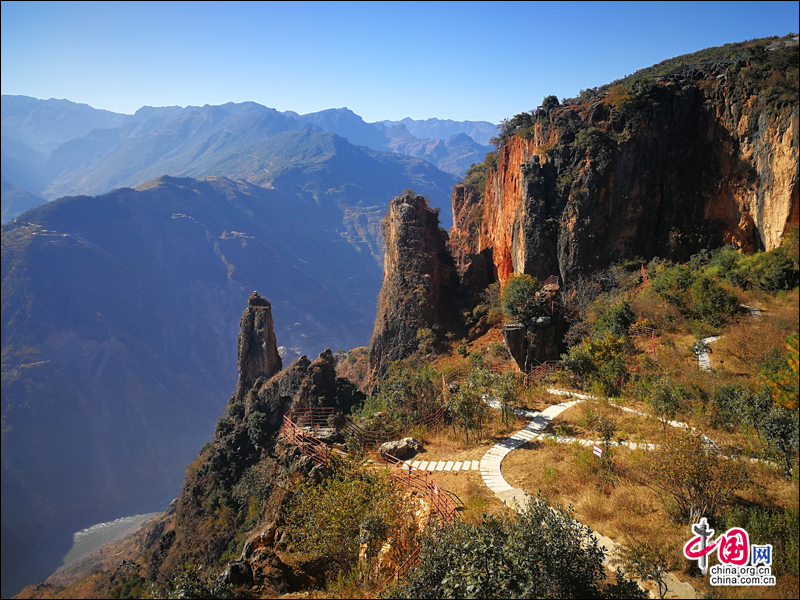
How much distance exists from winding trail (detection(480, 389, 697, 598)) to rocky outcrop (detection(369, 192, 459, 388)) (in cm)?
1916

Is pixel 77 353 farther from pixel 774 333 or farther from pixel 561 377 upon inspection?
pixel 774 333

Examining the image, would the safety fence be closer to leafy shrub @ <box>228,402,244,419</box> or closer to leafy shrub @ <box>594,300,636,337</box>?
leafy shrub @ <box>594,300,636,337</box>

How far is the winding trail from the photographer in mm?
7718

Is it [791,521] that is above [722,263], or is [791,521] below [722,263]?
below

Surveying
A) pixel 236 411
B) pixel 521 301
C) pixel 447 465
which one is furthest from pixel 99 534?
pixel 447 465

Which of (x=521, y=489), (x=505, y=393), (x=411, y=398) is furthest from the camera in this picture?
(x=411, y=398)

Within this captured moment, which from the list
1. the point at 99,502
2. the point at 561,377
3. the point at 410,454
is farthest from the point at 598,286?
the point at 99,502

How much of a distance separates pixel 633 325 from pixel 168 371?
104 metres

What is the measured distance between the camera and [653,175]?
1246 inches

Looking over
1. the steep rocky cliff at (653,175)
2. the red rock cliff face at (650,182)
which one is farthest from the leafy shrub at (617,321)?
the red rock cliff face at (650,182)

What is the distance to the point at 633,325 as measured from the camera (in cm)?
2317

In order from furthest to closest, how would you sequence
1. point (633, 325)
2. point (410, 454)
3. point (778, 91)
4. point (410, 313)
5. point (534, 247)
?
point (410, 313)
point (534, 247)
point (778, 91)
point (633, 325)
point (410, 454)

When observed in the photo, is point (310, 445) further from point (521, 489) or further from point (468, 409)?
point (521, 489)

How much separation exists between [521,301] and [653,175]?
591 inches
